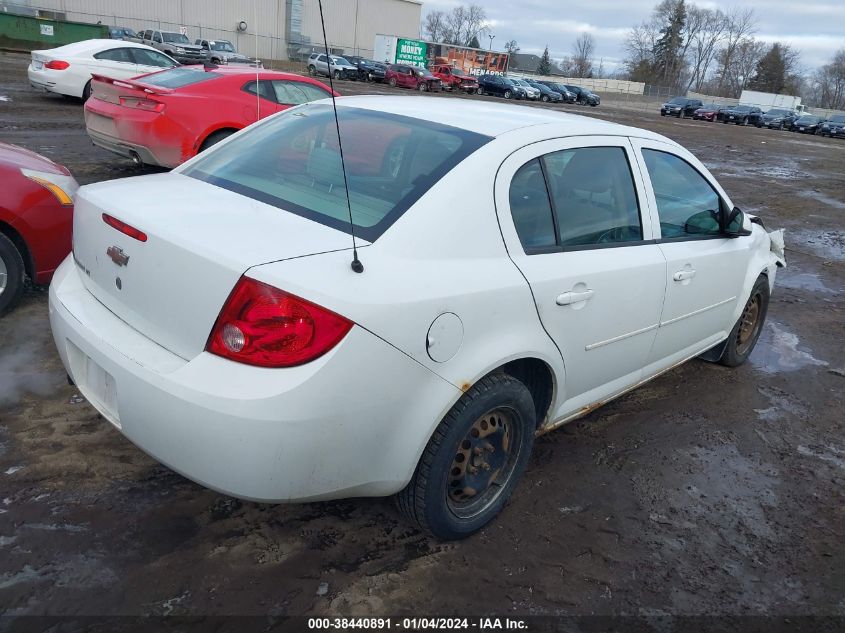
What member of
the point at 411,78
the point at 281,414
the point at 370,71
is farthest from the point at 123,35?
the point at 281,414

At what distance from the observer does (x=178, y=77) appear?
8375 mm

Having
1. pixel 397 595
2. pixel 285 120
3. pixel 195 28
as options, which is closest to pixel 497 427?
pixel 397 595

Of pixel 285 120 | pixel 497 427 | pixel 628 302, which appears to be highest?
pixel 285 120

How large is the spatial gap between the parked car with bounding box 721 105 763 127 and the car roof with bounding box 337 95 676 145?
1954 inches

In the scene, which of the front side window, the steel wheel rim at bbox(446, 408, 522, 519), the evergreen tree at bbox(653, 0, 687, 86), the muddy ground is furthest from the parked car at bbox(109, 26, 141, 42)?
the evergreen tree at bbox(653, 0, 687, 86)

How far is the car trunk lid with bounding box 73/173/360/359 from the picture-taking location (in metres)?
2.26

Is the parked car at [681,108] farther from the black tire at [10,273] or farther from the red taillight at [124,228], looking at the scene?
the red taillight at [124,228]

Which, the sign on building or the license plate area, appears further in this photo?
the sign on building

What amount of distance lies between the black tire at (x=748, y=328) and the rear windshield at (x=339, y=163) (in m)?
2.84

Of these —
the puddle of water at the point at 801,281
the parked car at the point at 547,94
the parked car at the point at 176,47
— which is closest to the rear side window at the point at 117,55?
the puddle of water at the point at 801,281

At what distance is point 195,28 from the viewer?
52.9 meters

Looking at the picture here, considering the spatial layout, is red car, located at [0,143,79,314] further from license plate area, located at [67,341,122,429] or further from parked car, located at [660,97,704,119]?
parked car, located at [660,97,704,119]

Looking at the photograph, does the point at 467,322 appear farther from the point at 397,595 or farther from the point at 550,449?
the point at 550,449

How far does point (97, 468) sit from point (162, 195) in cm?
126
